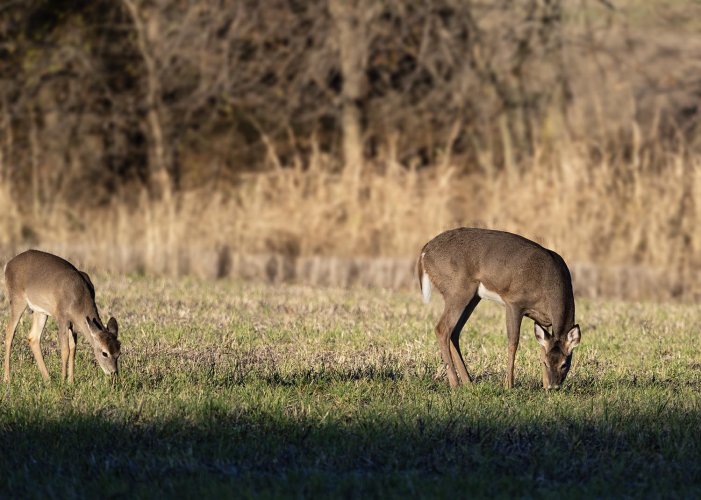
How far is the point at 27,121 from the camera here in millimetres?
23141

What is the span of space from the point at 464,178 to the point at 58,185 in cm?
844

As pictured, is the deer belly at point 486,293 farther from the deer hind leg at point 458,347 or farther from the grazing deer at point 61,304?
the grazing deer at point 61,304

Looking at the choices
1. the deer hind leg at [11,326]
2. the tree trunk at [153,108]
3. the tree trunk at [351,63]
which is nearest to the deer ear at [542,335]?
the deer hind leg at [11,326]

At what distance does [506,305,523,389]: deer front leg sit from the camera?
8344 millimetres

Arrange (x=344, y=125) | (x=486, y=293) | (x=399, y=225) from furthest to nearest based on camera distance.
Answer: (x=344, y=125)
(x=399, y=225)
(x=486, y=293)

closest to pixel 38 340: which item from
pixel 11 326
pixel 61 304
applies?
pixel 11 326

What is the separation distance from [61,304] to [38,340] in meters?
0.39

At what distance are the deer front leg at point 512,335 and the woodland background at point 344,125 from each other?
7.14 m

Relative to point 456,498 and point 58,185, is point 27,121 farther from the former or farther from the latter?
point 456,498

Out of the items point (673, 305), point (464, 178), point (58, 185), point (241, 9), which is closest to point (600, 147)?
point (464, 178)

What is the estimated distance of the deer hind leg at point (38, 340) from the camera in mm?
8172

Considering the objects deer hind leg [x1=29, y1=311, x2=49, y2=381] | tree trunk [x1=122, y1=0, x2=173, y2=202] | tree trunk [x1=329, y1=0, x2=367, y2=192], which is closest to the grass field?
deer hind leg [x1=29, y1=311, x2=49, y2=381]

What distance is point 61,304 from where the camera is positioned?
26.9 feet

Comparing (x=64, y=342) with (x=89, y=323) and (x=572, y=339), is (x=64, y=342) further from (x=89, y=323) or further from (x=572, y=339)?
(x=572, y=339)
